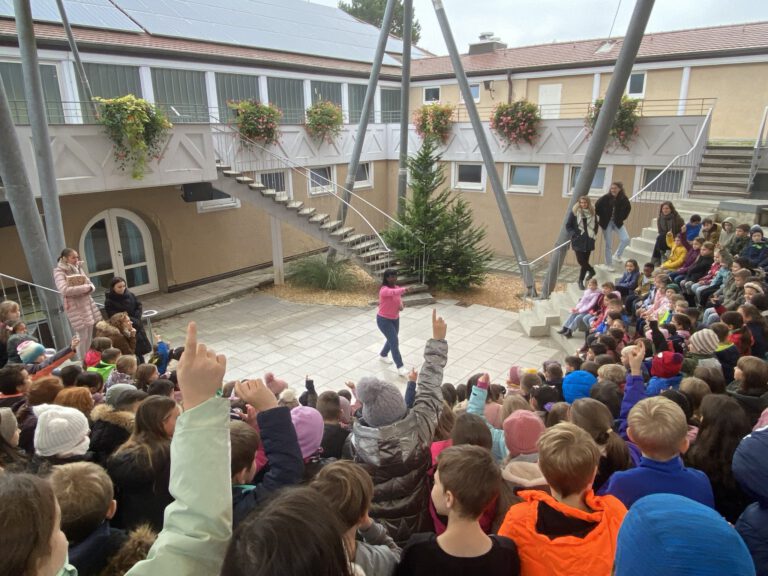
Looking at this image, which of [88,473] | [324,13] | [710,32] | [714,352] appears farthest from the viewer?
[324,13]

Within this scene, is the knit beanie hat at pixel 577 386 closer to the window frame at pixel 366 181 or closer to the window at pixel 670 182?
the window at pixel 670 182

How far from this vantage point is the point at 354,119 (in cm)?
1781

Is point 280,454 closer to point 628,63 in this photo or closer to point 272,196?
point 628,63

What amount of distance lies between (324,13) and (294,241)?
1220 centimetres

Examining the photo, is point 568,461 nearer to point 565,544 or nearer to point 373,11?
point 565,544

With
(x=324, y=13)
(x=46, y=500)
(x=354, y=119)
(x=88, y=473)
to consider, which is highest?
(x=324, y=13)

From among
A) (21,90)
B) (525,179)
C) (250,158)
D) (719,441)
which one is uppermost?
(21,90)

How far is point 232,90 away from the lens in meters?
14.1

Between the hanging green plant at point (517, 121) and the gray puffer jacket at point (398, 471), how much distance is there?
1381 centimetres

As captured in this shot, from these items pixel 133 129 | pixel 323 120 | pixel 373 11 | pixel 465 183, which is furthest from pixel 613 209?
pixel 373 11

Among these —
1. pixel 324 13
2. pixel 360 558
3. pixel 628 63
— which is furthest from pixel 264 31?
pixel 360 558

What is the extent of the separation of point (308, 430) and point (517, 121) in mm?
13876

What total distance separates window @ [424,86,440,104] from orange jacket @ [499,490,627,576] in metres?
19.7

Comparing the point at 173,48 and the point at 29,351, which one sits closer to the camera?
the point at 29,351
